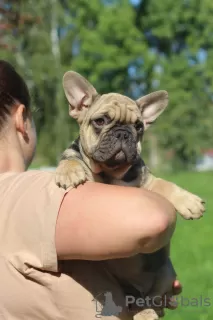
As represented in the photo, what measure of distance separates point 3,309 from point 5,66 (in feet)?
3.84

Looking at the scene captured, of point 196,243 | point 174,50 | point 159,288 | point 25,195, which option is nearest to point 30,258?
point 25,195

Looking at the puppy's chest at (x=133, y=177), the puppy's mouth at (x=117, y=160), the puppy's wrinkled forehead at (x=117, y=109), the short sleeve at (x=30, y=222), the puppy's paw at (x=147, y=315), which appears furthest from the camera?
the puppy's wrinkled forehead at (x=117, y=109)

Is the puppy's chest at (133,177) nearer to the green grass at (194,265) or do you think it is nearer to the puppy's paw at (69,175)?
the puppy's paw at (69,175)

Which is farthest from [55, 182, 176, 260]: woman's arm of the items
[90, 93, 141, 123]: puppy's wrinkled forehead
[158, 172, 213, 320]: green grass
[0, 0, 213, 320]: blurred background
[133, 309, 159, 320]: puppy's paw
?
[0, 0, 213, 320]: blurred background

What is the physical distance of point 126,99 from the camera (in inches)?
148

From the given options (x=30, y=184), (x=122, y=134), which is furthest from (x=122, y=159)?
(x=30, y=184)

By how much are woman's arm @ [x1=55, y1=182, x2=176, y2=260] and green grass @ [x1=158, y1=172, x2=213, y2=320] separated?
245cm

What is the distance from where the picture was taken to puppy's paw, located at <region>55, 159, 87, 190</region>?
91.0 inches

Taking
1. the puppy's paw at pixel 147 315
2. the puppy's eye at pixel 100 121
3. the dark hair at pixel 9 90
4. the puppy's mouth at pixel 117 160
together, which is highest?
the dark hair at pixel 9 90

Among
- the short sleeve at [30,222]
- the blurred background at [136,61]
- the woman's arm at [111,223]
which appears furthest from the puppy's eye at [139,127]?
the blurred background at [136,61]

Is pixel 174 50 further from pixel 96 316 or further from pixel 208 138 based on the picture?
pixel 96 316

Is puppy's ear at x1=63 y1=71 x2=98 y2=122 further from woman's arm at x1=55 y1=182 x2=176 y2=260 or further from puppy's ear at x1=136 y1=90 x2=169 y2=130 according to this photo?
woman's arm at x1=55 y1=182 x2=176 y2=260

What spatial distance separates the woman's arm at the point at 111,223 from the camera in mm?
2004

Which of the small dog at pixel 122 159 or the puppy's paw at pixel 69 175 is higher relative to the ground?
the puppy's paw at pixel 69 175
